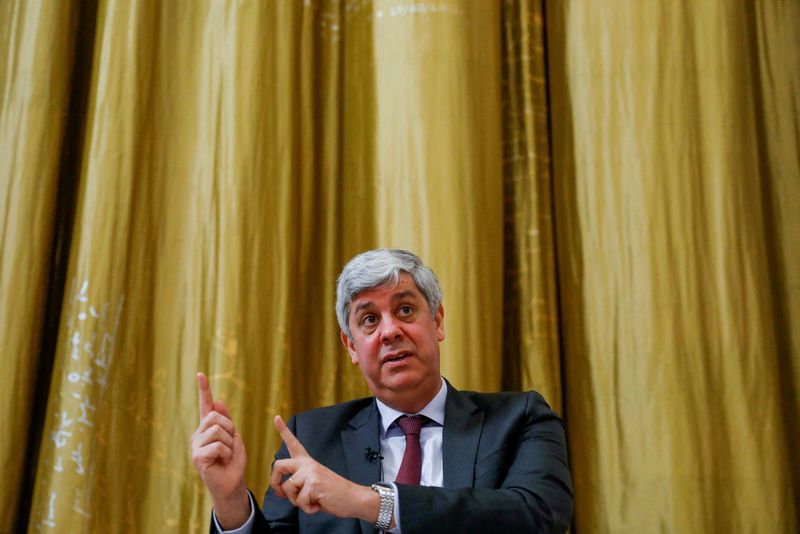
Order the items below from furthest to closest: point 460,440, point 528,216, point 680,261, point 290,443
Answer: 1. point 528,216
2. point 680,261
3. point 460,440
4. point 290,443

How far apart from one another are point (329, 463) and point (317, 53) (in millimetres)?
1209

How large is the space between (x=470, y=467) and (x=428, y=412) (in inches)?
6.1

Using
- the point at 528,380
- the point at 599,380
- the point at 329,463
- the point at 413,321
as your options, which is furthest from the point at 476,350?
the point at 329,463

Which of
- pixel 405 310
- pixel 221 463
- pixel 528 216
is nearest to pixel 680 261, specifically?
pixel 528 216

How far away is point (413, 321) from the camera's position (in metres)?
1.53

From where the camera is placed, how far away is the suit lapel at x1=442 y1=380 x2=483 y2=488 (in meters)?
1.39

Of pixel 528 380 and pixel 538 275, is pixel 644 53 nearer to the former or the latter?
pixel 538 275

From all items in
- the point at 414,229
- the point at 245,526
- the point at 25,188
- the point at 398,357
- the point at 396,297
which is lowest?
the point at 245,526

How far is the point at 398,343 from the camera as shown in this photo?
1.50m

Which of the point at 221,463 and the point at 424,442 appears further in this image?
the point at 424,442

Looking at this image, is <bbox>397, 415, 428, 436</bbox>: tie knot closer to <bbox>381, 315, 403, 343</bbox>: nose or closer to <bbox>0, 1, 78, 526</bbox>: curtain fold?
<bbox>381, 315, 403, 343</bbox>: nose

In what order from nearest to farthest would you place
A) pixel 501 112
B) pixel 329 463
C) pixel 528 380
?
1. pixel 329 463
2. pixel 528 380
3. pixel 501 112

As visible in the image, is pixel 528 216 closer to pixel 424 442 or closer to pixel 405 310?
pixel 405 310

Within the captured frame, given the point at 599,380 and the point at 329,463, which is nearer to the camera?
the point at 329,463
